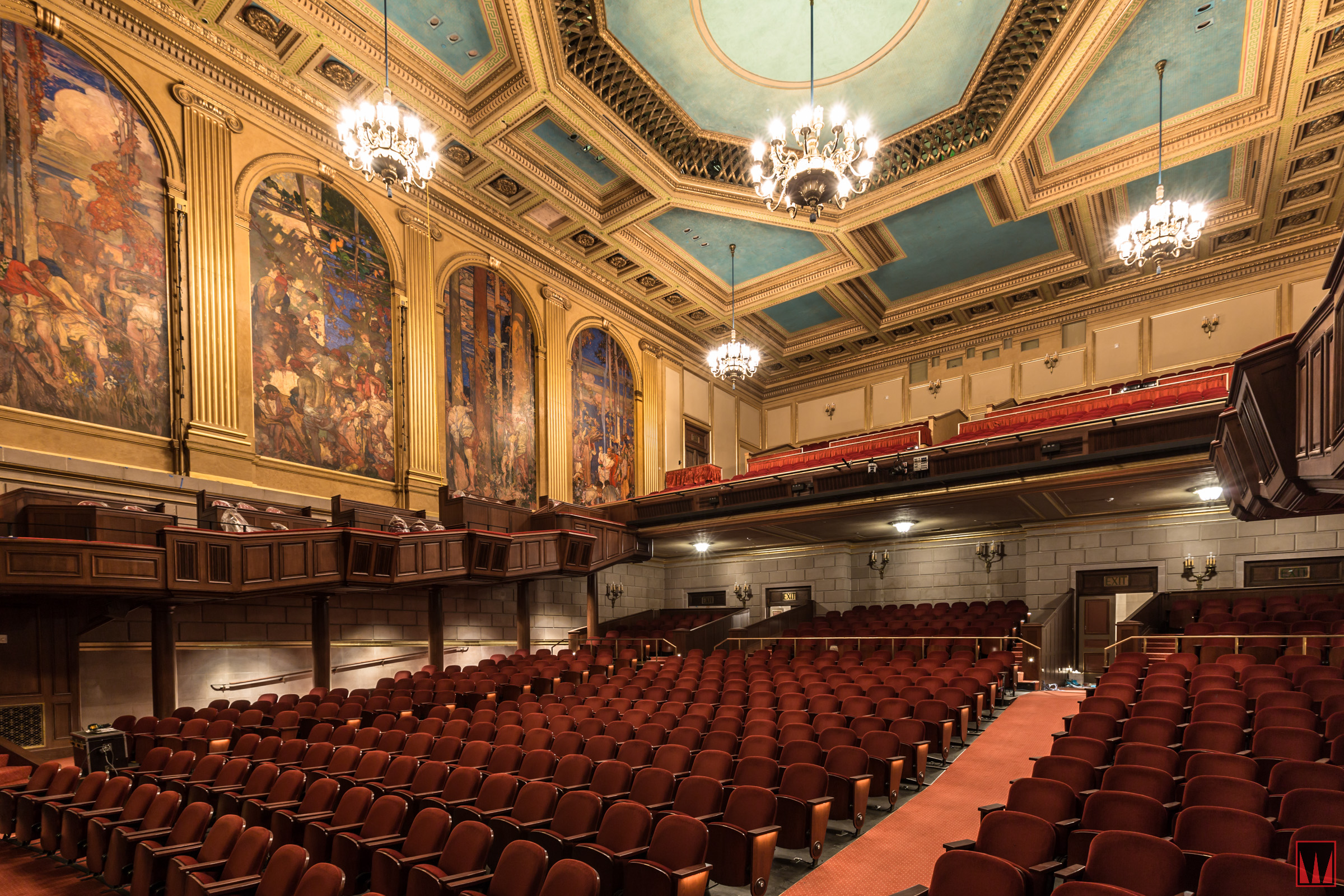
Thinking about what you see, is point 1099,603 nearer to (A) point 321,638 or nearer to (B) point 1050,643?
(B) point 1050,643

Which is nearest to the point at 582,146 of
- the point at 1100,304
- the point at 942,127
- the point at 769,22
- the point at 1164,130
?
the point at 769,22

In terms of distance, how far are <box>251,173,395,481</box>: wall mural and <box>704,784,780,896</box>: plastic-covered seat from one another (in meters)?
7.44

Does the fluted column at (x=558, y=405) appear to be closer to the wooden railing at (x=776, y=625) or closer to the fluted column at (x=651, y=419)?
the fluted column at (x=651, y=419)

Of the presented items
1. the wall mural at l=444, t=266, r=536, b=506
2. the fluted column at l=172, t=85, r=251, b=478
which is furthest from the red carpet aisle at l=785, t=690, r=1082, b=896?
the wall mural at l=444, t=266, r=536, b=506

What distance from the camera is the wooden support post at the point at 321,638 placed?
8.08 metres

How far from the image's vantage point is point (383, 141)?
6.84 m

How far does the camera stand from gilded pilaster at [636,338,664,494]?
1433 cm

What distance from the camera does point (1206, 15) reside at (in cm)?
785

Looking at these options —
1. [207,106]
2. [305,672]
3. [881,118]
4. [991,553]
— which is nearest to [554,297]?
[207,106]

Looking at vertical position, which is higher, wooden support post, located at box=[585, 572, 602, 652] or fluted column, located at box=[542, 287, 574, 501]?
fluted column, located at box=[542, 287, 574, 501]

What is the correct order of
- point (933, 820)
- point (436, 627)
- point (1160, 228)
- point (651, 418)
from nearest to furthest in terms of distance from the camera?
point (933, 820), point (1160, 228), point (436, 627), point (651, 418)

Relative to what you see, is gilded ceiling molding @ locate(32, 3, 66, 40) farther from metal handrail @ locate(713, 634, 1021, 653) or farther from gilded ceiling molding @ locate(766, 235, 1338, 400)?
gilded ceiling molding @ locate(766, 235, 1338, 400)

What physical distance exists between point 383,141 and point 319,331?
3259 millimetres

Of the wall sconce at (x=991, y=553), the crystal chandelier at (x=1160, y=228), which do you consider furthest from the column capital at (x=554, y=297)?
the crystal chandelier at (x=1160, y=228)
